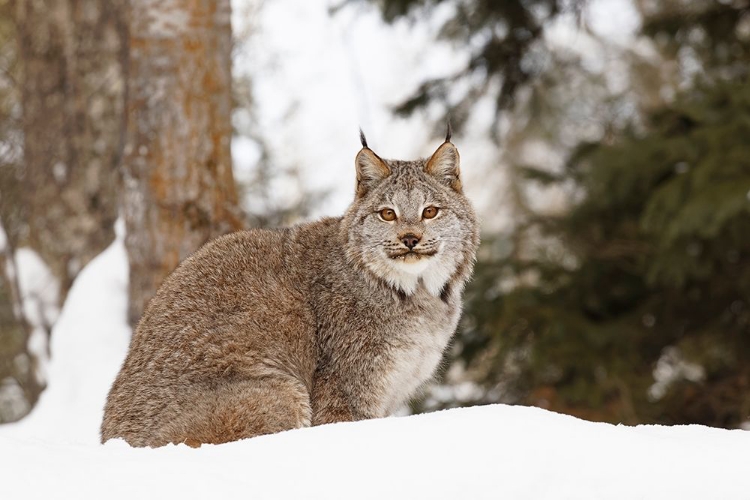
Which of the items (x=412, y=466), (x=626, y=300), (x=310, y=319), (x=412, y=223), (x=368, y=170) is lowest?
(x=626, y=300)

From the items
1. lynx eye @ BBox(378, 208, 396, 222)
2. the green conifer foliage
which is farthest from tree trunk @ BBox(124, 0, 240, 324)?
the green conifer foliage

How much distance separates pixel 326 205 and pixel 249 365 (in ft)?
24.5

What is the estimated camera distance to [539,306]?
29.1ft

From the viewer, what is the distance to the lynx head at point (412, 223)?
4.99m

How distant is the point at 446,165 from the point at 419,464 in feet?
8.37

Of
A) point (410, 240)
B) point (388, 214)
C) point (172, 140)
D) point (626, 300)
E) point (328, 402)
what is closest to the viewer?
point (328, 402)

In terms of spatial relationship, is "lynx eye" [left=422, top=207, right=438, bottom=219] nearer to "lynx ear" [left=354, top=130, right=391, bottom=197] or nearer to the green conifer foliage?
"lynx ear" [left=354, top=130, right=391, bottom=197]

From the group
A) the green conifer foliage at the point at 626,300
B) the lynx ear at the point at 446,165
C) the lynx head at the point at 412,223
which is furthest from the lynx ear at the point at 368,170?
the green conifer foliage at the point at 626,300

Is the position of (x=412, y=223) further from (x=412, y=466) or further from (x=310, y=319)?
(x=412, y=466)

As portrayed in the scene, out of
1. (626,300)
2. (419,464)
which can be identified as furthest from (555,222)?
(419,464)

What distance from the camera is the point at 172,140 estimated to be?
6.36 m

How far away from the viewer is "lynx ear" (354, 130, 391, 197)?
5.23m

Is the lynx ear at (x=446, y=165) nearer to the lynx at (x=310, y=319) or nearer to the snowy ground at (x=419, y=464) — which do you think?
the lynx at (x=310, y=319)

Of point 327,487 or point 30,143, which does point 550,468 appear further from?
point 30,143
